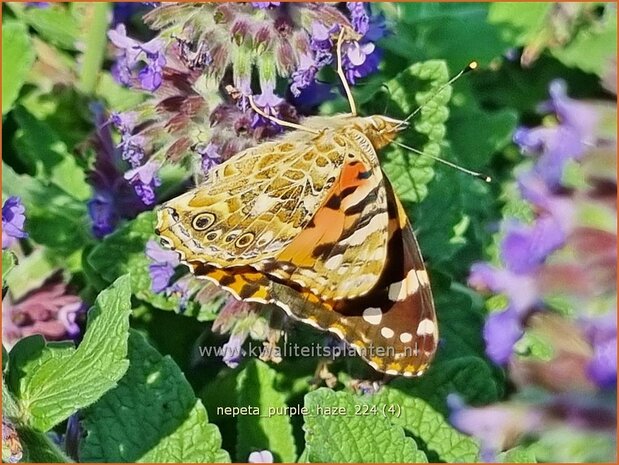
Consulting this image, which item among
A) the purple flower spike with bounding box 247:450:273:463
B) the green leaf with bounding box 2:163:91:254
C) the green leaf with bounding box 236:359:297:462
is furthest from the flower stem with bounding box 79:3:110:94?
the purple flower spike with bounding box 247:450:273:463

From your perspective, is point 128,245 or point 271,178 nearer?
point 271,178

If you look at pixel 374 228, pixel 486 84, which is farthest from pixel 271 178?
pixel 486 84

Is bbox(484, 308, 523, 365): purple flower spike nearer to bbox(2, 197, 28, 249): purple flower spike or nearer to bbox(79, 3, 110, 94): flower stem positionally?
bbox(2, 197, 28, 249): purple flower spike

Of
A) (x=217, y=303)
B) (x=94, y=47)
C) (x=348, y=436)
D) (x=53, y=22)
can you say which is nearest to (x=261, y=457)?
(x=348, y=436)

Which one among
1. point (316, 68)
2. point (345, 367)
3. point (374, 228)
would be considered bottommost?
point (345, 367)

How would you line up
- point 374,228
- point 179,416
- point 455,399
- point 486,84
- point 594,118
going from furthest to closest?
point 486,84, point 179,416, point 455,399, point 374,228, point 594,118

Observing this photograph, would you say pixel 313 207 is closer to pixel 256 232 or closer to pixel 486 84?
pixel 256 232

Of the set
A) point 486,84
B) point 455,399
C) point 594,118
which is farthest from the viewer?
point 486,84
